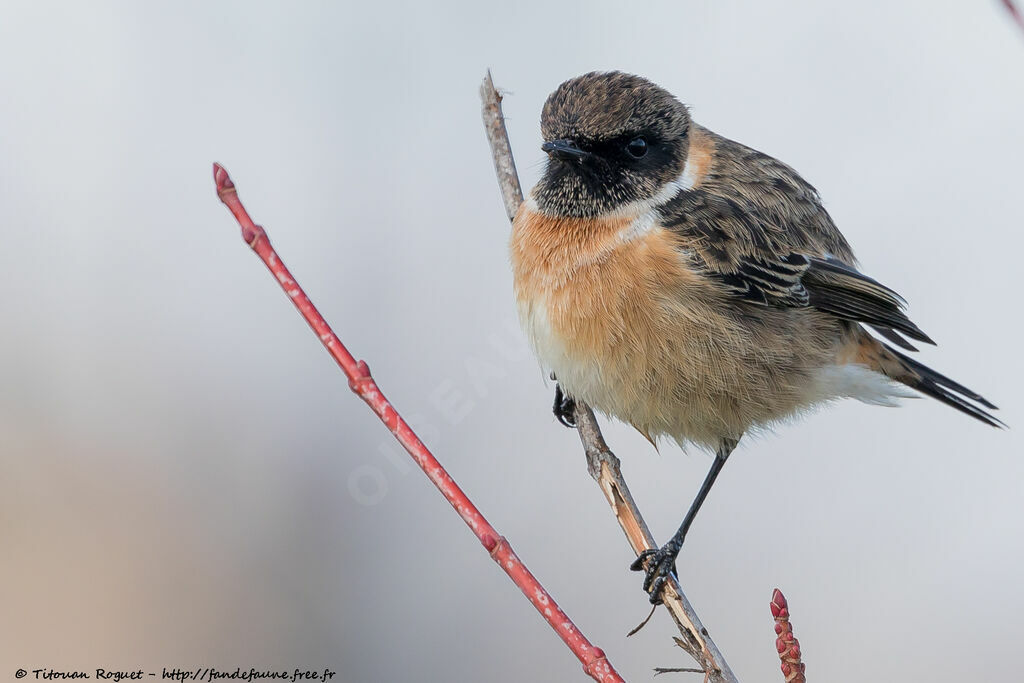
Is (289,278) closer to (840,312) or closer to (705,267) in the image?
(705,267)

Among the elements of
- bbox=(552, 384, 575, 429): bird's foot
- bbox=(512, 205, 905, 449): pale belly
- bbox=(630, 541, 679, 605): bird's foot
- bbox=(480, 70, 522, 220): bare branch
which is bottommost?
bbox=(630, 541, 679, 605): bird's foot

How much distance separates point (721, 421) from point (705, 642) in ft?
5.33

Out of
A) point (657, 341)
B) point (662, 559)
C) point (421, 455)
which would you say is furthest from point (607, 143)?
point (421, 455)

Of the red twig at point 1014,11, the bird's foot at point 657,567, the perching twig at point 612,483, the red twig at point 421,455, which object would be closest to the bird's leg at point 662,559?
the bird's foot at point 657,567

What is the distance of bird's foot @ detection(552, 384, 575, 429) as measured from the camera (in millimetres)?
5262

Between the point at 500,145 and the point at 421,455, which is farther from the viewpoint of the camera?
the point at 500,145

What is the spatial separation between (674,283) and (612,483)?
0.99m

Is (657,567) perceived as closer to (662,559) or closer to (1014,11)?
(662,559)

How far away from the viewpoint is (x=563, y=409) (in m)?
5.29

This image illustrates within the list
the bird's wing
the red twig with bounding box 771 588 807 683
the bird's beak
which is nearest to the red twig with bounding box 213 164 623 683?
the red twig with bounding box 771 588 807 683

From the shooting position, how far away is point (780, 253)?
4871 mm

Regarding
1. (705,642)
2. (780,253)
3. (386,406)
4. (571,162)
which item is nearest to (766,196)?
(780,253)

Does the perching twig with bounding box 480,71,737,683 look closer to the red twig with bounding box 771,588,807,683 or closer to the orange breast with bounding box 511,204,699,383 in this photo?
the orange breast with bounding box 511,204,699,383

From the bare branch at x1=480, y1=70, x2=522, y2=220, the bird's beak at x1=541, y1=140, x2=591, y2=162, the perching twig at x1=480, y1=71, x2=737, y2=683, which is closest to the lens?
the perching twig at x1=480, y1=71, x2=737, y2=683
